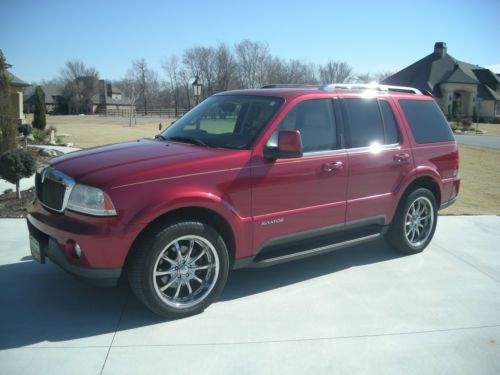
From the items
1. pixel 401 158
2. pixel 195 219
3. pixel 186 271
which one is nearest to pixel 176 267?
pixel 186 271

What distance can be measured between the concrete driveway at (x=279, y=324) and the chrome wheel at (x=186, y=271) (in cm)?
21

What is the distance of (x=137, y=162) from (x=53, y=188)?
2.56 feet

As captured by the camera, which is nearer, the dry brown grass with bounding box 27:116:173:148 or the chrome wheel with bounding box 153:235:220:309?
the chrome wheel with bounding box 153:235:220:309

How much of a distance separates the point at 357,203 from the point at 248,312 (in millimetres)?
1713

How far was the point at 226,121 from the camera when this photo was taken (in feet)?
15.8

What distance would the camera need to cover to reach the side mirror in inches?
156

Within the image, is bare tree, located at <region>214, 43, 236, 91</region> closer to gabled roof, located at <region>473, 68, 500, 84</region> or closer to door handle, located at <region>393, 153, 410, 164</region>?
gabled roof, located at <region>473, 68, 500, 84</region>

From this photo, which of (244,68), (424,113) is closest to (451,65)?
(244,68)

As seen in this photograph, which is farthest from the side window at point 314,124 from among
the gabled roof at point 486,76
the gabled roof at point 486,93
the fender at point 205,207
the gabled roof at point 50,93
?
→ the gabled roof at point 50,93

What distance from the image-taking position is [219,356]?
333 centimetres

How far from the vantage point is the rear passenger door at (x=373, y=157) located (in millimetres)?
4805

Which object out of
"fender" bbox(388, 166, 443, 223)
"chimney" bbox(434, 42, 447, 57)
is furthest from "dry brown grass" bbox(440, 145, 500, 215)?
"chimney" bbox(434, 42, 447, 57)

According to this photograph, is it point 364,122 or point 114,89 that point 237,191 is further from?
point 114,89

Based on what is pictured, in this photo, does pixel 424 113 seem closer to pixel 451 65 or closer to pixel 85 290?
pixel 85 290
